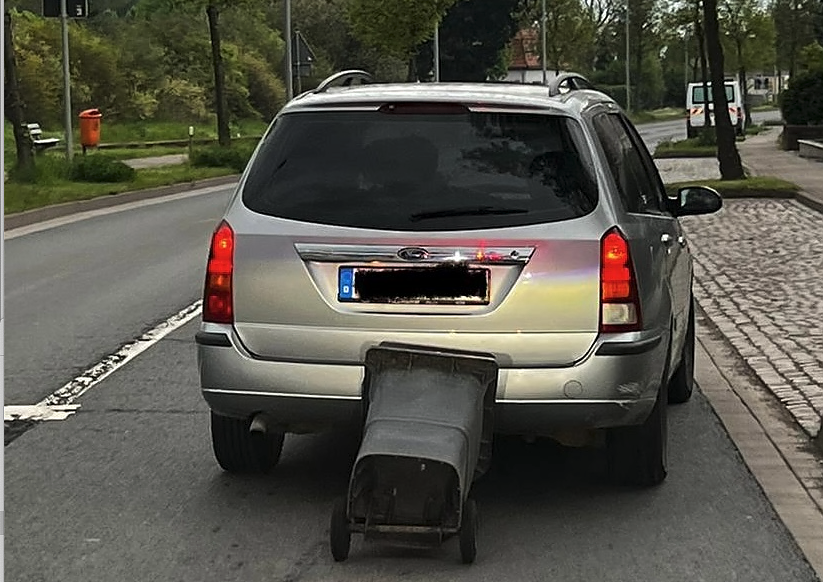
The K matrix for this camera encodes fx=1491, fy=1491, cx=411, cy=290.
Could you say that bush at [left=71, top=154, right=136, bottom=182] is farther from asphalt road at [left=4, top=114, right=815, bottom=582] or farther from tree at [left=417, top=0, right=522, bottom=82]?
tree at [left=417, top=0, right=522, bottom=82]

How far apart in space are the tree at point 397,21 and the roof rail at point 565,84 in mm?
39208

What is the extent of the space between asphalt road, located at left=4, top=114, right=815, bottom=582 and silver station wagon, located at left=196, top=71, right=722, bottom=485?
416 mm

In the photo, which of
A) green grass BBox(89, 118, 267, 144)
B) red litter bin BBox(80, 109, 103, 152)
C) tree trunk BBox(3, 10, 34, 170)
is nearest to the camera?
tree trunk BBox(3, 10, 34, 170)

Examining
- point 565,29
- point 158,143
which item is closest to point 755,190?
point 158,143

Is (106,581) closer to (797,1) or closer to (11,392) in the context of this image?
(11,392)

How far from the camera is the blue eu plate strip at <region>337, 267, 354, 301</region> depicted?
5.69m

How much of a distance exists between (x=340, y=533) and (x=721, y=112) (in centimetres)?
2100

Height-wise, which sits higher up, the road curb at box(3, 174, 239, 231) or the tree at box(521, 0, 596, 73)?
the tree at box(521, 0, 596, 73)

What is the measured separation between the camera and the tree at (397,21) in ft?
151

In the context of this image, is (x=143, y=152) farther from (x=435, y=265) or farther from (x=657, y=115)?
(x=657, y=115)

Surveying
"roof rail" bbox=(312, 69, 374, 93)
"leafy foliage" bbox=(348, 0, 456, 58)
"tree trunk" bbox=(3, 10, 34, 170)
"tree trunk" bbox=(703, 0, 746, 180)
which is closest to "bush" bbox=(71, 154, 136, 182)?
"tree trunk" bbox=(3, 10, 34, 170)

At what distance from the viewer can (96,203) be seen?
24812 mm

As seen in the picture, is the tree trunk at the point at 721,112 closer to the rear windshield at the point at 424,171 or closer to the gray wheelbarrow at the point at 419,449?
the rear windshield at the point at 424,171

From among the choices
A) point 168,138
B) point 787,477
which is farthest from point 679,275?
point 168,138
